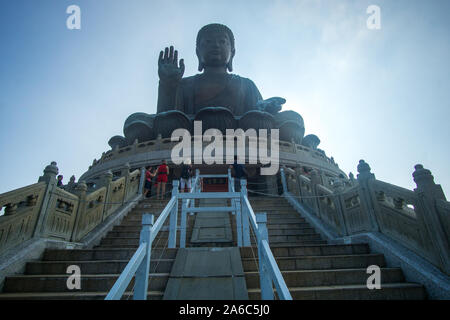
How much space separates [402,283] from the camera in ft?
11.3

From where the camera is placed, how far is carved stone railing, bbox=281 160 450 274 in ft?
11.3

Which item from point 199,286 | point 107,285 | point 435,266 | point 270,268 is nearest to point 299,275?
point 199,286

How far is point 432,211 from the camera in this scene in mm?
3545

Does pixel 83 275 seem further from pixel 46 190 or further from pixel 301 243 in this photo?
pixel 301 243

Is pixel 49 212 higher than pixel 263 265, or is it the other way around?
pixel 49 212

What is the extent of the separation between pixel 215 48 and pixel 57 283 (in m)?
19.3

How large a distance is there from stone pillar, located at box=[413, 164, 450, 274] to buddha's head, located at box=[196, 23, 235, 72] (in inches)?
718

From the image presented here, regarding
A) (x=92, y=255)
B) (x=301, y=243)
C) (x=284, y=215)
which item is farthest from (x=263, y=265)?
(x=284, y=215)

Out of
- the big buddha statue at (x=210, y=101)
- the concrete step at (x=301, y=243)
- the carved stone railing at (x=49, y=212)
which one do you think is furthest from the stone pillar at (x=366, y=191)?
the big buddha statue at (x=210, y=101)

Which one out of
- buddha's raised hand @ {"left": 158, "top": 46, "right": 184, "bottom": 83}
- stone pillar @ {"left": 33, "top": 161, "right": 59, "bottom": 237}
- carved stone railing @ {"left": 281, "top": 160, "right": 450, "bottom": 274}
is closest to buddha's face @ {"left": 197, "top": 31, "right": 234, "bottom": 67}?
buddha's raised hand @ {"left": 158, "top": 46, "right": 184, "bottom": 83}

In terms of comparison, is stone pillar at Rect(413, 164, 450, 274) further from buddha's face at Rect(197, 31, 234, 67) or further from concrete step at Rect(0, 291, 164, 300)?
buddha's face at Rect(197, 31, 234, 67)

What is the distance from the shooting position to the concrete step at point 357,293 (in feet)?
9.73

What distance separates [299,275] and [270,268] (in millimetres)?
1629
